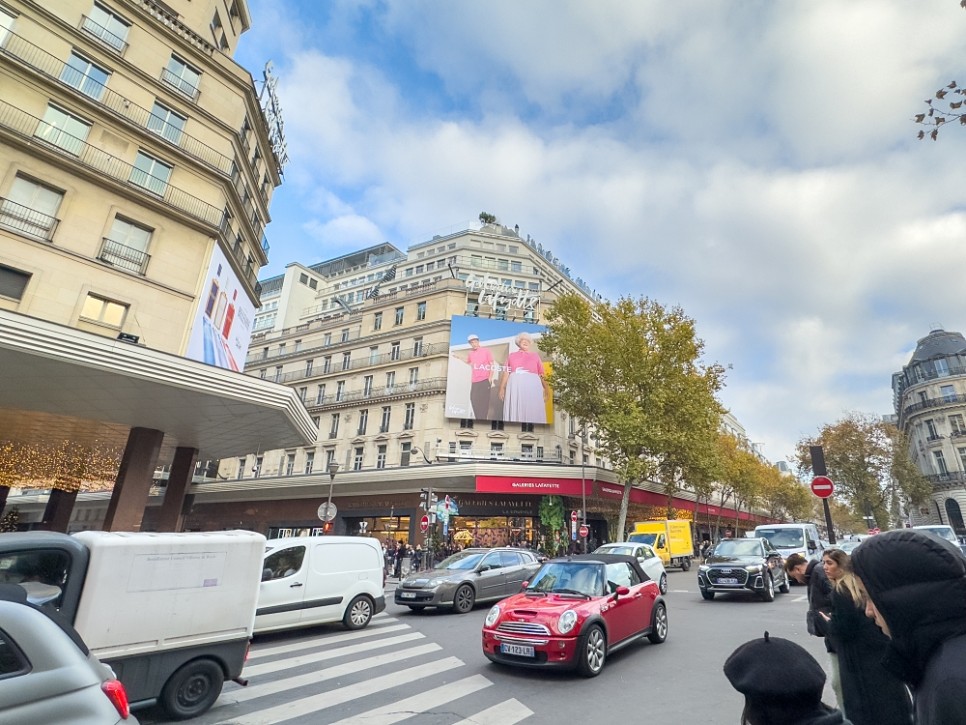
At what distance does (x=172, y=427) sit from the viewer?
658 inches

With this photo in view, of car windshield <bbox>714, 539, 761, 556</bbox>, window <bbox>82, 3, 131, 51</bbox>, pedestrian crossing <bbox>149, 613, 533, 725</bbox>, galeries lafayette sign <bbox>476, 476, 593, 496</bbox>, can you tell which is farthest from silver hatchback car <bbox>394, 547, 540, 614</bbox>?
window <bbox>82, 3, 131, 51</bbox>

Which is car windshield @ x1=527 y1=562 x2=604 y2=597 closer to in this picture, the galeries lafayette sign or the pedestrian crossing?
the pedestrian crossing

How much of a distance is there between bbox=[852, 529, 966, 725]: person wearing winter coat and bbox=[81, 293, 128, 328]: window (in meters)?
20.0

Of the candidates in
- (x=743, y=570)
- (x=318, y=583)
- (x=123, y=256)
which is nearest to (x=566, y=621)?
(x=318, y=583)

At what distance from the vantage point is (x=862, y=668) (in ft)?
11.5

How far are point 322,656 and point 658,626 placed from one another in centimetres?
604

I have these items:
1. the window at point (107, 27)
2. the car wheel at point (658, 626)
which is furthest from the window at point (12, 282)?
the car wheel at point (658, 626)

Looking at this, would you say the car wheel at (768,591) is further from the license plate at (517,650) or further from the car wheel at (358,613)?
the car wheel at (358,613)

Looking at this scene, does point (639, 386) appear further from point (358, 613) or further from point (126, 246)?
point (126, 246)

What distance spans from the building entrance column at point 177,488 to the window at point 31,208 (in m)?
9.35

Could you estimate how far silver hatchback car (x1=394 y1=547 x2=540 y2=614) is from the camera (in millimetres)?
12633

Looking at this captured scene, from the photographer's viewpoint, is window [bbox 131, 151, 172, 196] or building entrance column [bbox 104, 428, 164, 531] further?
window [bbox 131, 151, 172, 196]

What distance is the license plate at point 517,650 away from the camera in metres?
6.84

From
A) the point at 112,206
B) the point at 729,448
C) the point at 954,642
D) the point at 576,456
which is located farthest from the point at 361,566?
the point at 729,448
